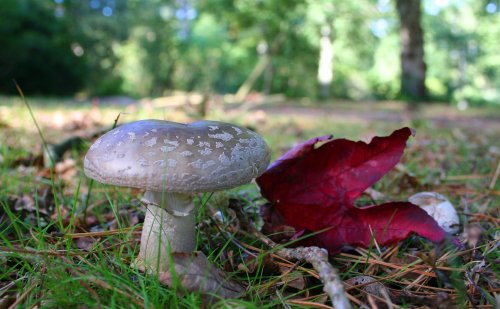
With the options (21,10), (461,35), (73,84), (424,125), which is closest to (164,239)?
(424,125)

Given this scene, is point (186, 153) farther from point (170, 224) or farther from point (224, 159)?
point (170, 224)

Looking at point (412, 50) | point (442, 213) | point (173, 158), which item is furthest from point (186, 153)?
point (412, 50)

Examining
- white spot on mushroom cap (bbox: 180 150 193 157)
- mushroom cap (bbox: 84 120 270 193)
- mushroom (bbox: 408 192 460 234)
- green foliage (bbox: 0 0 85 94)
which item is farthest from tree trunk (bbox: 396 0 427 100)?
green foliage (bbox: 0 0 85 94)

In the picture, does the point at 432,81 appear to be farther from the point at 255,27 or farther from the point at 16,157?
the point at 16,157

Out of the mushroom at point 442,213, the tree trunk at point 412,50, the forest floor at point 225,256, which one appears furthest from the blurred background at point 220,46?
the mushroom at point 442,213

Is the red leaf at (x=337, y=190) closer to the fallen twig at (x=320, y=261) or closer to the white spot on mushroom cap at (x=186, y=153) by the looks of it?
the fallen twig at (x=320, y=261)

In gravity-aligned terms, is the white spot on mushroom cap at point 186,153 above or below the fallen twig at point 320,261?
above
